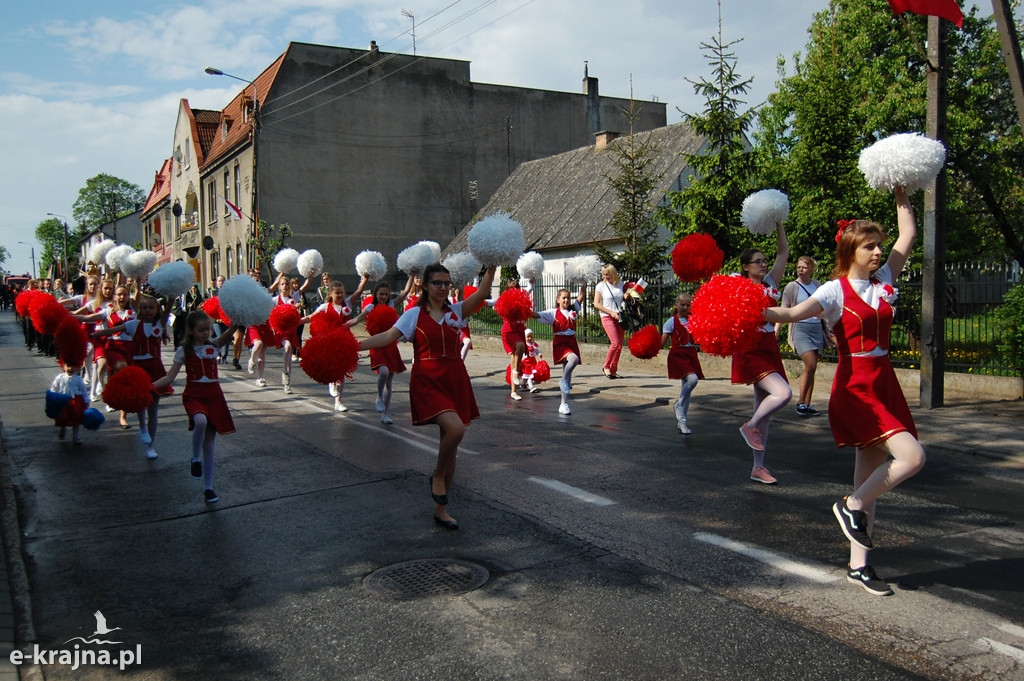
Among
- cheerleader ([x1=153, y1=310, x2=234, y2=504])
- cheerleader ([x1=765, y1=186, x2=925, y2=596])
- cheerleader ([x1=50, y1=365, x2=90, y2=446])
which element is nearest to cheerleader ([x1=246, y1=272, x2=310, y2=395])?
cheerleader ([x1=50, y1=365, x2=90, y2=446])

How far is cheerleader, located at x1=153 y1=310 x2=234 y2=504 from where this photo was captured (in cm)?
695

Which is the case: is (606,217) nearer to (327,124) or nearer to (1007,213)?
(1007,213)

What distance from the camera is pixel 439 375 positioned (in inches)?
234

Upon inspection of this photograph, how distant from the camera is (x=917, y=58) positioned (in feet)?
76.8

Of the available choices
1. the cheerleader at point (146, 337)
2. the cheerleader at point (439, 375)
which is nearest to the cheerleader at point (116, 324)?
the cheerleader at point (146, 337)

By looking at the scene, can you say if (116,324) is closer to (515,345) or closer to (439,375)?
(515,345)

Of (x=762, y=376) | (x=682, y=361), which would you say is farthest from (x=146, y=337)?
(x=762, y=376)

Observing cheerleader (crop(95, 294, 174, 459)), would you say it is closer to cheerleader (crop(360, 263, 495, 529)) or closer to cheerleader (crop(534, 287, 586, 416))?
cheerleader (crop(360, 263, 495, 529))

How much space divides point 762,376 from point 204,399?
4506mm

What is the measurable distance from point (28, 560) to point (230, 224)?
135 feet

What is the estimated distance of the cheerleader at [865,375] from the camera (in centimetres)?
453

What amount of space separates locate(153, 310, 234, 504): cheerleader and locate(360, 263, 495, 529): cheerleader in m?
1.93

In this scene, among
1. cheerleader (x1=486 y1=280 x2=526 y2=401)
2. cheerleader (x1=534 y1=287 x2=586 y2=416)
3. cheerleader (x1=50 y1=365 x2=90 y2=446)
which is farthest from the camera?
cheerleader (x1=486 y1=280 x2=526 y2=401)

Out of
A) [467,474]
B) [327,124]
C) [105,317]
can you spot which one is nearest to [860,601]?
[467,474]
